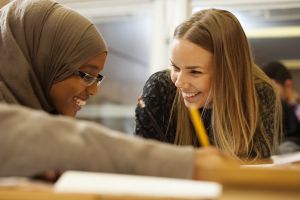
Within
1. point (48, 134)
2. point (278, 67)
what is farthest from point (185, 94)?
point (278, 67)

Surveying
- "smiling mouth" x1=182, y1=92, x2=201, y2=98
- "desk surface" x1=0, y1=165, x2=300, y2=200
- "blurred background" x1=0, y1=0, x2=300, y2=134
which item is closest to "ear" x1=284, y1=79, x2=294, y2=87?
"blurred background" x1=0, y1=0, x2=300, y2=134

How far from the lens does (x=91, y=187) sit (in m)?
0.53

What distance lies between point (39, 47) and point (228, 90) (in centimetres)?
70

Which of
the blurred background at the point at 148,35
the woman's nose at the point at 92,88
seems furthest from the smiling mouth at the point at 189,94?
the blurred background at the point at 148,35

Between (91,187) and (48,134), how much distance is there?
4.8 inches

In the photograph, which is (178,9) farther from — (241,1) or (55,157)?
(55,157)

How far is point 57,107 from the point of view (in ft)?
4.45

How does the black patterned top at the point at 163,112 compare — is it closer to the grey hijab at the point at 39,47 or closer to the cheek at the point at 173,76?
the cheek at the point at 173,76

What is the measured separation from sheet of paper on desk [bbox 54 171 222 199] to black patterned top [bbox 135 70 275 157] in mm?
1007

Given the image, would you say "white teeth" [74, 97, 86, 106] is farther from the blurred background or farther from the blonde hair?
the blurred background

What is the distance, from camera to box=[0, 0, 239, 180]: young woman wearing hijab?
61cm

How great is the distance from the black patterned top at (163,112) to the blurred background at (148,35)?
0.87 metres

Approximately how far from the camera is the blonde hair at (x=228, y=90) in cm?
156

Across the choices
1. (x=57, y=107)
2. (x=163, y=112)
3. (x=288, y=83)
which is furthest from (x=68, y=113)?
(x=288, y=83)
